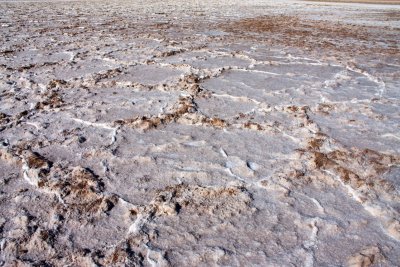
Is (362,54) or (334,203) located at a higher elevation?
(334,203)

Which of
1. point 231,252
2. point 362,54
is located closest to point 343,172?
point 231,252

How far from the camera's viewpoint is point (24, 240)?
1.57 metres

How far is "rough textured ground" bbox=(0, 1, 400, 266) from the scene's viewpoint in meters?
1.55

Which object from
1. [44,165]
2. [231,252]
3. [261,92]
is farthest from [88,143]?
[261,92]

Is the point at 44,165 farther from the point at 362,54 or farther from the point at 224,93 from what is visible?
the point at 362,54

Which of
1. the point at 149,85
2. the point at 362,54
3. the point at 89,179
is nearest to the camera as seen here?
the point at 89,179

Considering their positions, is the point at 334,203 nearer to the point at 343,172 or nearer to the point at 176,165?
the point at 343,172

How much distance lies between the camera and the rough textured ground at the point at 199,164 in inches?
61.0

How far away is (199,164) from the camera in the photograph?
86.0 inches

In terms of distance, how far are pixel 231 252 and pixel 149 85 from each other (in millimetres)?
2501

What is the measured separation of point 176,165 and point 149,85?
68.3 inches

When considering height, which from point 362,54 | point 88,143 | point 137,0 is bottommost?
point 137,0

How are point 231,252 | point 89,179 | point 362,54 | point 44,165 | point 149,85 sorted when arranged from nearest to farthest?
point 231,252
point 89,179
point 44,165
point 149,85
point 362,54

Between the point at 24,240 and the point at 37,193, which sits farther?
the point at 37,193
